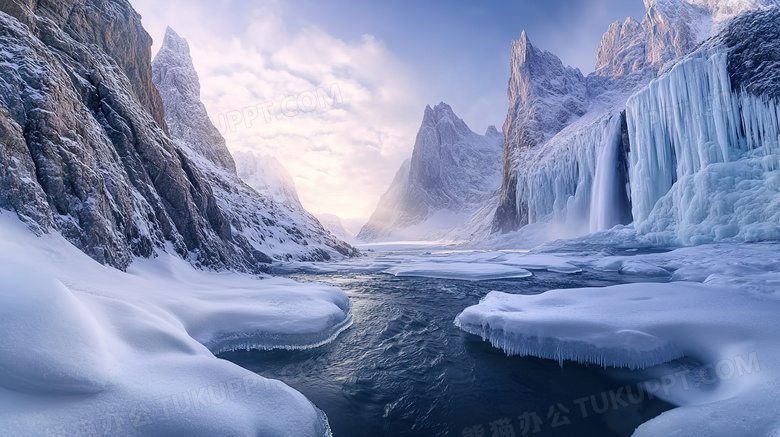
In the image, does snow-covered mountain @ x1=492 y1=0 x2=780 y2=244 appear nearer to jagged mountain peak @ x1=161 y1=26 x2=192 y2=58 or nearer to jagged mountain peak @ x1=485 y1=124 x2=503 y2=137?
jagged mountain peak @ x1=161 y1=26 x2=192 y2=58

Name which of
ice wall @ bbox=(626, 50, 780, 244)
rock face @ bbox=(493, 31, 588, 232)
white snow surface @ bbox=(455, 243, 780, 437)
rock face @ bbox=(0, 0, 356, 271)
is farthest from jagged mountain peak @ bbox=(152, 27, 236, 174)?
ice wall @ bbox=(626, 50, 780, 244)

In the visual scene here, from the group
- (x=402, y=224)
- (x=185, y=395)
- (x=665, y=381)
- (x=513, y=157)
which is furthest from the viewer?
(x=402, y=224)

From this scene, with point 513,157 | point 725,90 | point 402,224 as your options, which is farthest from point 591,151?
point 402,224

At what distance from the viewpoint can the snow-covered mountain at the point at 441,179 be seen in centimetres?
15838

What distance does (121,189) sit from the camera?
11617 millimetres

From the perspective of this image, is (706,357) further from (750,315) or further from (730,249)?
(730,249)

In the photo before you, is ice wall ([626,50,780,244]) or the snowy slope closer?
ice wall ([626,50,780,244])

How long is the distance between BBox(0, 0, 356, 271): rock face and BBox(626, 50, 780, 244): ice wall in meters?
31.5

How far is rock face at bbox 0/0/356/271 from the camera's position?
836 cm

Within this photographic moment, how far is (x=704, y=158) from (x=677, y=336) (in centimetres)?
2706

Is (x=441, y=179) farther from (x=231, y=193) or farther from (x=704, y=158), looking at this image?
(x=704, y=158)

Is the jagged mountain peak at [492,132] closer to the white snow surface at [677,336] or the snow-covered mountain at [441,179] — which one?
the snow-covered mountain at [441,179]

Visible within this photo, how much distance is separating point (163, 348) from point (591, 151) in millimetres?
50586

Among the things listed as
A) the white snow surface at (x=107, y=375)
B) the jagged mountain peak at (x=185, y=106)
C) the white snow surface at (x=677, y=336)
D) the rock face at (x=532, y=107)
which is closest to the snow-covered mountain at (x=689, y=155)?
the rock face at (x=532, y=107)
